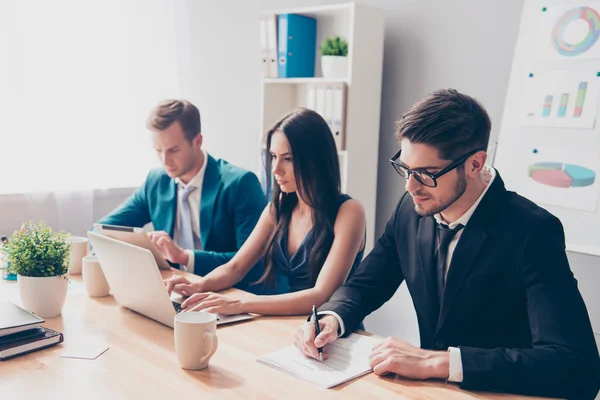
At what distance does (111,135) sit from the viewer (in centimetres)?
347

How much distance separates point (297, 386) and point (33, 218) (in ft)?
8.09

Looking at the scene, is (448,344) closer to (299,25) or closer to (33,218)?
(299,25)

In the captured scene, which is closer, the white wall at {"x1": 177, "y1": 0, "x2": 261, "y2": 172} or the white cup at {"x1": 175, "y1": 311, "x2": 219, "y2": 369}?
the white cup at {"x1": 175, "y1": 311, "x2": 219, "y2": 369}

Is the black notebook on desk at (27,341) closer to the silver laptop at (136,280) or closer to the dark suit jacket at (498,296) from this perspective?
the silver laptop at (136,280)

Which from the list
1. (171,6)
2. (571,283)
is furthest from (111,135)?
(571,283)

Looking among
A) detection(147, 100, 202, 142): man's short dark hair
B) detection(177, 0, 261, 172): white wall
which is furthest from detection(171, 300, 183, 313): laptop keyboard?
detection(177, 0, 261, 172): white wall

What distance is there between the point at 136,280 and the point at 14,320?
11.3 inches

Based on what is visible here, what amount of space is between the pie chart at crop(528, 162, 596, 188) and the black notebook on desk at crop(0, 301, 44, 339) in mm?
2013

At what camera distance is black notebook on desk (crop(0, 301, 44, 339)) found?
4.36 feet

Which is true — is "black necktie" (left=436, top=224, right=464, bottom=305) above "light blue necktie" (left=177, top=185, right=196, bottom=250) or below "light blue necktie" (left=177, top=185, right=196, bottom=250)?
above

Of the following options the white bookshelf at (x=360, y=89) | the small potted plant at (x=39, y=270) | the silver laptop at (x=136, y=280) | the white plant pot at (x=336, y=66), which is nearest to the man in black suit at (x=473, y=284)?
the silver laptop at (x=136, y=280)

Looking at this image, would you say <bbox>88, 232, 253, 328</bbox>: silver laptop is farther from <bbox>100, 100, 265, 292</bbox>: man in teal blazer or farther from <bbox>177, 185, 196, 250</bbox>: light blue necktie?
<bbox>177, 185, 196, 250</bbox>: light blue necktie

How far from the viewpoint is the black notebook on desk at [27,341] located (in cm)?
129

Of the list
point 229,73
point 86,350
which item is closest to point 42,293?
point 86,350
